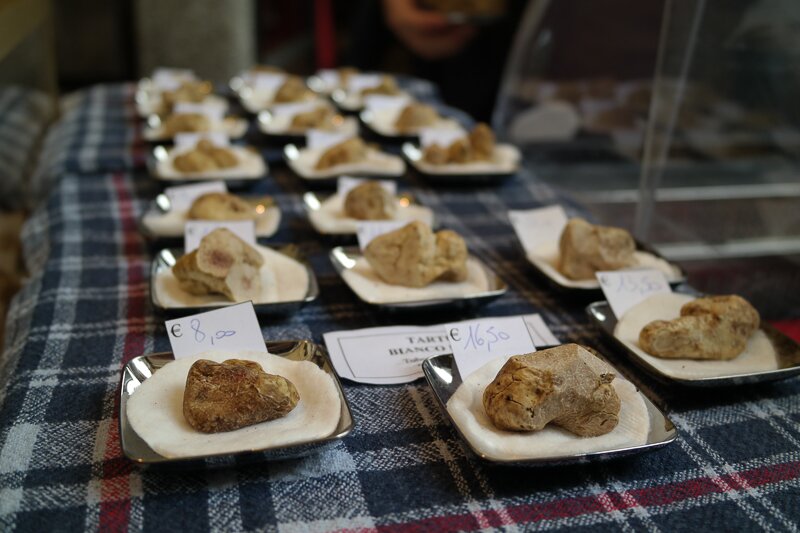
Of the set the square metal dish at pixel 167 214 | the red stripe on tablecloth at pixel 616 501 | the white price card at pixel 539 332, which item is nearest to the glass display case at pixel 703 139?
the white price card at pixel 539 332

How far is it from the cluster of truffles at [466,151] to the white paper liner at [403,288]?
2.35ft

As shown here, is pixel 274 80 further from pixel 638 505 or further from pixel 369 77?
pixel 638 505

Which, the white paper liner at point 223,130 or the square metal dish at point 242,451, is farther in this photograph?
the white paper liner at point 223,130

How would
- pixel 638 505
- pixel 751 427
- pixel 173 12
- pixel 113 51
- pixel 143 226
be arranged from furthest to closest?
pixel 113 51
pixel 173 12
pixel 143 226
pixel 751 427
pixel 638 505

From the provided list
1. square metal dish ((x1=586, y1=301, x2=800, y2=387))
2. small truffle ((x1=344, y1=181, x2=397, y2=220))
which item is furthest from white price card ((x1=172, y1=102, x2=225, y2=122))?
square metal dish ((x1=586, y1=301, x2=800, y2=387))

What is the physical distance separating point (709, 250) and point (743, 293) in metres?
0.20

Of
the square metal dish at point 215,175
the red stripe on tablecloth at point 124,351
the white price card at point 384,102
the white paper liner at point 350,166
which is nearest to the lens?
the red stripe on tablecloth at point 124,351

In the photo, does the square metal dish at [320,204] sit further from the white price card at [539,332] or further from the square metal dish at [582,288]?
the white price card at [539,332]

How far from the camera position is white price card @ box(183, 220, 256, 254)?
143 cm

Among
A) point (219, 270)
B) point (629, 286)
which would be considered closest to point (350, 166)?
point (219, 270)

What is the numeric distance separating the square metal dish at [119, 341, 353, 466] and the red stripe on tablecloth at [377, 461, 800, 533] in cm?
13

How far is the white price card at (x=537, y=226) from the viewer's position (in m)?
1.60

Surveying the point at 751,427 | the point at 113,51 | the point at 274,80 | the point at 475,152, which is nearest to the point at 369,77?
the point at 274,80

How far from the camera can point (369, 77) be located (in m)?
3.14
